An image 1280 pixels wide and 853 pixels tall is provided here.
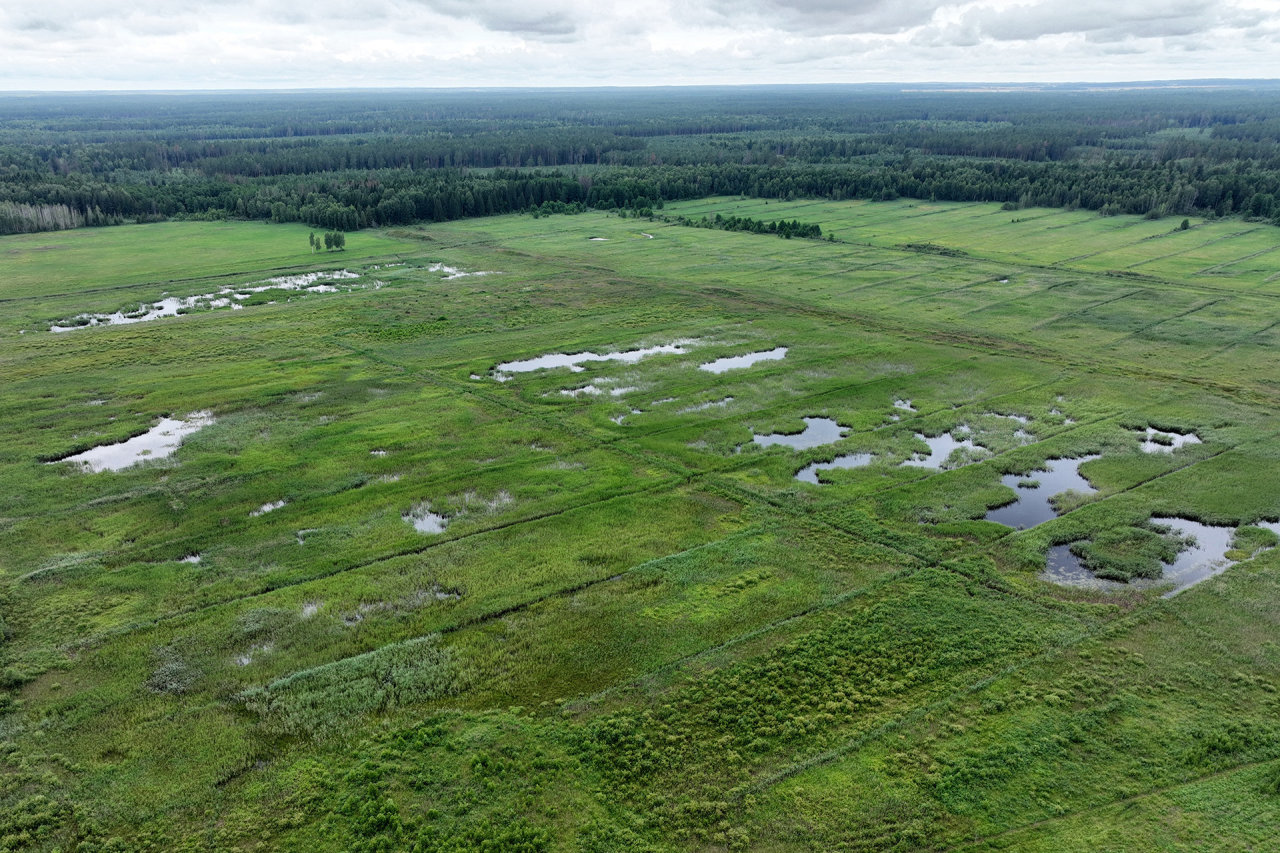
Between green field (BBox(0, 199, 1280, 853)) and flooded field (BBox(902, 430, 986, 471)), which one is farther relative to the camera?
flooded field (BBox(902, 430, 986, 471))

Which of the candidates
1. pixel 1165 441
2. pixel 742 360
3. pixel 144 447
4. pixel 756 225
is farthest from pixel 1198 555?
pixel 756 225

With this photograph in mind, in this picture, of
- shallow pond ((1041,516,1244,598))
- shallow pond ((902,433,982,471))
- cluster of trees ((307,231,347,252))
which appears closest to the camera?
shallow pond ((1041,516,1244,598))

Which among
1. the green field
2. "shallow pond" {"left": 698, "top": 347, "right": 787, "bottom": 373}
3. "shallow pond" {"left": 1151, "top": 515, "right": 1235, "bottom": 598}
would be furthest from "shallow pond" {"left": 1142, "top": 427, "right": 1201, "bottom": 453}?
"shallow pond" {"left": 698, "top": 347, "right": 787, "bottom": 373}

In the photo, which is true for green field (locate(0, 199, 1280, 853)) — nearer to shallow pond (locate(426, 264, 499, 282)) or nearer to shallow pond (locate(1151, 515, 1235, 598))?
shallow pond (locate(1151, 515, 1235, 598))

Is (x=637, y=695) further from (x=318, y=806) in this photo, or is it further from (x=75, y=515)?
(x=75, y=515)

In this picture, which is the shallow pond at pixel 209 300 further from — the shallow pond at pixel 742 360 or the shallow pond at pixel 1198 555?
the shallow pond at pixel 1198 555
